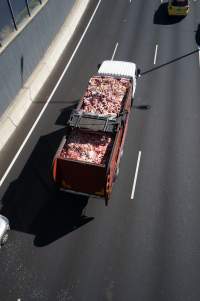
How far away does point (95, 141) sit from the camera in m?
13.9

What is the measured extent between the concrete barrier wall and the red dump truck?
16.6 feet

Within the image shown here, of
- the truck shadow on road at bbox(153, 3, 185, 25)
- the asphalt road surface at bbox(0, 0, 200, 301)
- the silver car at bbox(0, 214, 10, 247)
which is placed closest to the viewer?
the asphalt road surface at bbox(0, 0, 200, 301)

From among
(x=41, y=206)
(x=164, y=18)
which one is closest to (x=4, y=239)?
(x=41, y=206)

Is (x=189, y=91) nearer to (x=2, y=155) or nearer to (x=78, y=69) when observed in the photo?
(x=78, y=69)

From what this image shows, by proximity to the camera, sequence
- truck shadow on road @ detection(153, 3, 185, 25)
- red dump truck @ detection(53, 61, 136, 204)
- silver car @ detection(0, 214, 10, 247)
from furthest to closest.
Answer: truck shadow on road @ detection(153, 3, 185, 25)
silver car @ detection(0, 214, 10, 247)
red dump truck @ detection(53, 61, 136, 204)

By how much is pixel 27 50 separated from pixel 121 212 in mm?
12541

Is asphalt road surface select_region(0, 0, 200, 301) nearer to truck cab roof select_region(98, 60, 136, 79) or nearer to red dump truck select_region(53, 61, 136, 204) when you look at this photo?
red dump truck select_region(53, 61, 136, 204)

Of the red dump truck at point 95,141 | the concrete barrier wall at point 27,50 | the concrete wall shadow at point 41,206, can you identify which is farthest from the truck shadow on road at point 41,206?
the concrete barrier wall at point 27,50

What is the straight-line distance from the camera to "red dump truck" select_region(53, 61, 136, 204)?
40.8ft

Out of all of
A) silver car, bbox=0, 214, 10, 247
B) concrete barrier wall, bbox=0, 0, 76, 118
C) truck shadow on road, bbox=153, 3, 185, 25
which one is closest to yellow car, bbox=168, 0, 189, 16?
truck shadow on road, bbox=153, 3, 185, 25

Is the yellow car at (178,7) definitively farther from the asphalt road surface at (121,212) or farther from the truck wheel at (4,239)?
the truck wheel at (4,239)

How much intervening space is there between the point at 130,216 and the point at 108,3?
23830 millimetres

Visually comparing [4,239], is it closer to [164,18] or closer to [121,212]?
[121,212]

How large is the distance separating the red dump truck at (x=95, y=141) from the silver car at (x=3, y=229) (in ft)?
8.93
